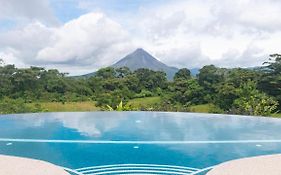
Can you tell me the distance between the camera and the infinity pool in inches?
246

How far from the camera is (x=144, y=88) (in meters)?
21.7

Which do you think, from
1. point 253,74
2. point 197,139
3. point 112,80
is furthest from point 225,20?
point 197,139

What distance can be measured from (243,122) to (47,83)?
42.5 ft

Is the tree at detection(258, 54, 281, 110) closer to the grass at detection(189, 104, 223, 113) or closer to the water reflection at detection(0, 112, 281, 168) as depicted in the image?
the grass at detection(189, 104, 223, 113)

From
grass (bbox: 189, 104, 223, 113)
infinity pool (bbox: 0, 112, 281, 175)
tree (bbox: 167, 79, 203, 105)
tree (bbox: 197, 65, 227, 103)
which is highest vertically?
tree (bbox: 197, 65, 227, 103)

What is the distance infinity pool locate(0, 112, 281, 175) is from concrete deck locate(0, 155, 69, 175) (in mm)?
843

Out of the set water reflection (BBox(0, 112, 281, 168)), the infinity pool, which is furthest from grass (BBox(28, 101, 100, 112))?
the infinity pool

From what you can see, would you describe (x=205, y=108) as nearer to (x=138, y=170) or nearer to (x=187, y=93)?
(x=187, y=93)

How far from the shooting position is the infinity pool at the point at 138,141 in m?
6.24

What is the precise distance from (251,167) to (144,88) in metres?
16.8

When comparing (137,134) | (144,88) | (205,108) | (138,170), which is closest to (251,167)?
(138,170)

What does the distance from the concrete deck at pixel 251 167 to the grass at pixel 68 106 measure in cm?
1284

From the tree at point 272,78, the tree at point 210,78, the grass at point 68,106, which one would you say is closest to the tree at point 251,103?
the tree at point 272,78

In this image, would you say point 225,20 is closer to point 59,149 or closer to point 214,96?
point 214,96
